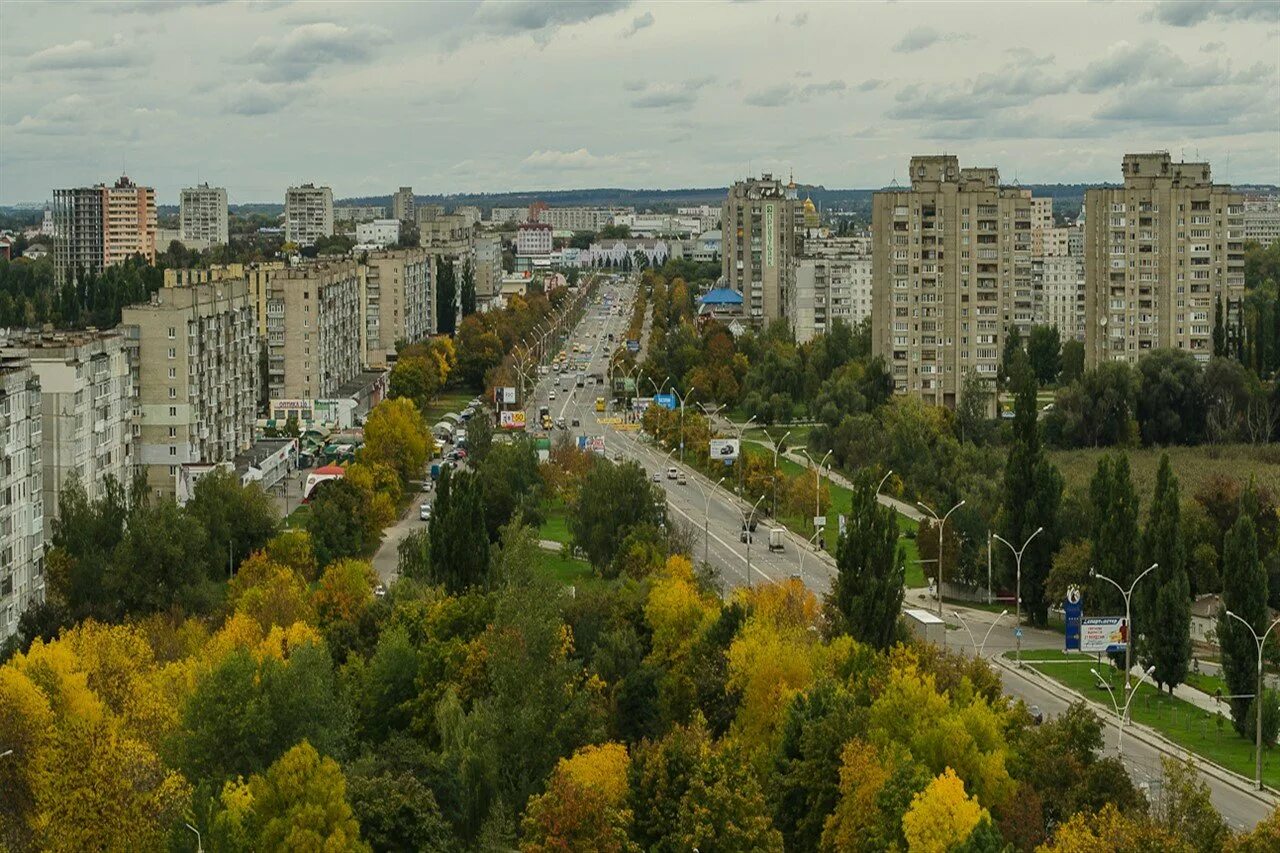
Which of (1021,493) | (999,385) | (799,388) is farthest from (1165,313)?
(1021,493)

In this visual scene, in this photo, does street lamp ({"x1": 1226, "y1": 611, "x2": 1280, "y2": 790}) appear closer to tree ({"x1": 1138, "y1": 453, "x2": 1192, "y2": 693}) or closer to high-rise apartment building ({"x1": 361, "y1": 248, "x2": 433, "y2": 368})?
tree ({"x1": 1138, "y1": 453, "x2": 1192, "y2": 693})

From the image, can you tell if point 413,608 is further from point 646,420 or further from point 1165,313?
point 1165,313

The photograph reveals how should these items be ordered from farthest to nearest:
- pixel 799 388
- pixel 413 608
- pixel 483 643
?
pixel 799 388 → pixel 413 608 → pixel 483 643

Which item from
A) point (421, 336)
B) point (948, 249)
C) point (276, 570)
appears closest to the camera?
point (276, 570)

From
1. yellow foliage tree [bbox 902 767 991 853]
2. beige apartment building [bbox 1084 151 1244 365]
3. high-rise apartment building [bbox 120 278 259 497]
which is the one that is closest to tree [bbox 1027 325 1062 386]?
beige apartment building [bbox 1084 151 1244 365]

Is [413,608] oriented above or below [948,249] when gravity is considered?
below

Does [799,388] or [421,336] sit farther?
[421,336]

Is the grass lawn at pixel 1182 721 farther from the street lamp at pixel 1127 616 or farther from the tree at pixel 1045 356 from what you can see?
the tree at pixel 1045 356
